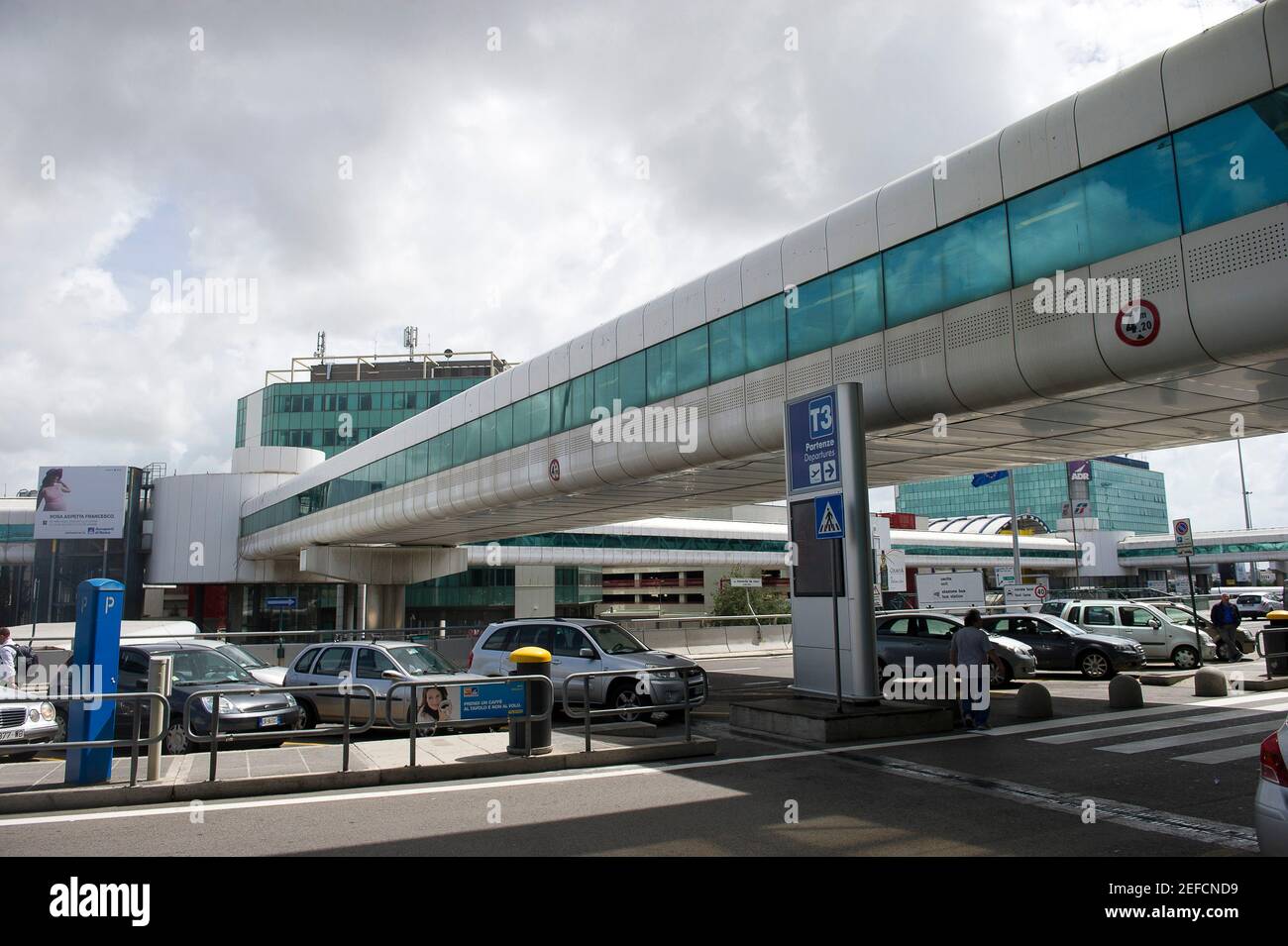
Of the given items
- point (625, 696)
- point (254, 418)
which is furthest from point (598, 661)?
point (254, 418)

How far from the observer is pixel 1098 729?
1289 cm

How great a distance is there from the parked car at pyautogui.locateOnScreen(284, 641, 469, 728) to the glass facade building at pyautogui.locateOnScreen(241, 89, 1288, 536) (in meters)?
8.77

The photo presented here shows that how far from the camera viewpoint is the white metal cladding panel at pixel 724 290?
63.4ft

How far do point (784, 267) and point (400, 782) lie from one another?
484 inches

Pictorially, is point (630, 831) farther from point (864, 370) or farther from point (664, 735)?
point (864, 370)

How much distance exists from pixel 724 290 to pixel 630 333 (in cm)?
387

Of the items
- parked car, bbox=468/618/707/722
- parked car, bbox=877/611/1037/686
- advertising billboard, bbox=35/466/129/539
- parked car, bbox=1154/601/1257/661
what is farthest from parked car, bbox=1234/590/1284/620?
advertising billboard, bbox=35/466/129/539

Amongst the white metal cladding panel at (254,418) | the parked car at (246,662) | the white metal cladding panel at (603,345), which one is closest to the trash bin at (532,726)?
the parked car at (246,662)

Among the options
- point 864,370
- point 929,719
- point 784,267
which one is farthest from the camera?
point 784,267

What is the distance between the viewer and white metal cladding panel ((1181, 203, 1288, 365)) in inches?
412

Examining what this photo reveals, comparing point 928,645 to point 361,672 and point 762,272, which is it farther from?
point 361,672

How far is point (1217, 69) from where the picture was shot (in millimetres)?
11055

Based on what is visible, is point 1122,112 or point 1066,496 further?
point 1066,496

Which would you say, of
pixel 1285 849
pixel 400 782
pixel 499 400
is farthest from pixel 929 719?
pixel 499 400
